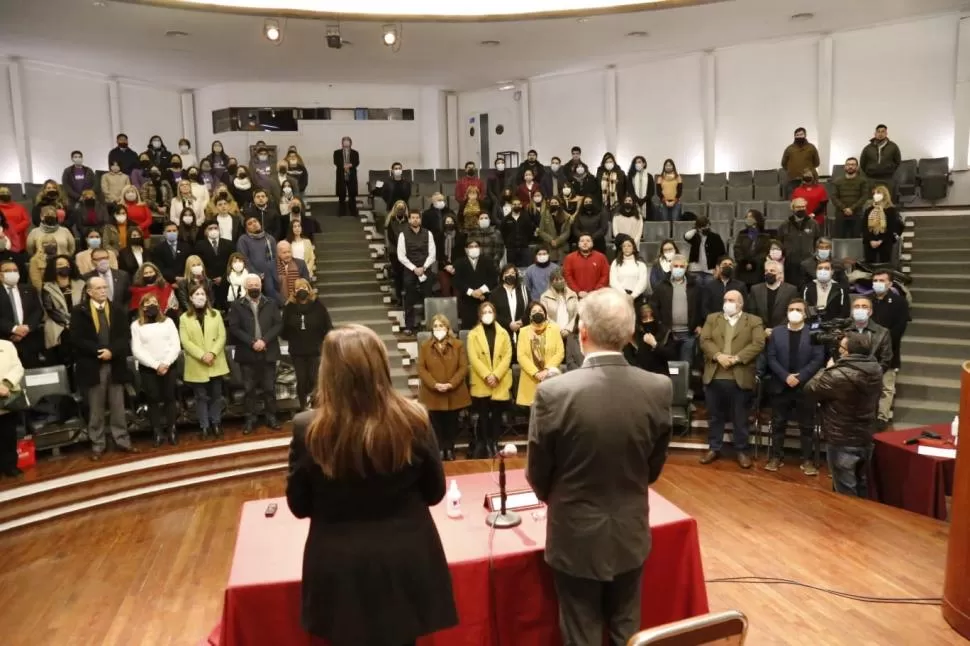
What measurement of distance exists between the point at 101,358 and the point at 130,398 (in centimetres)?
77

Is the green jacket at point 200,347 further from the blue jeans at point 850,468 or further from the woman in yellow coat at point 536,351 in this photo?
the blue jeans at point 850,468

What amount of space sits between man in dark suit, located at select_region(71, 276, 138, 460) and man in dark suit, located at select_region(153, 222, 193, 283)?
1367 millimetres

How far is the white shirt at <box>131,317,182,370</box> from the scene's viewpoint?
6289 mm

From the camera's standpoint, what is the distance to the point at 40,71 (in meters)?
12.5

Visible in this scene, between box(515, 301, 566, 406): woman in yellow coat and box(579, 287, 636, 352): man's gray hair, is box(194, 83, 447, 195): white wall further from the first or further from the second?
box(579, 287, 636, 352): man's gray hair

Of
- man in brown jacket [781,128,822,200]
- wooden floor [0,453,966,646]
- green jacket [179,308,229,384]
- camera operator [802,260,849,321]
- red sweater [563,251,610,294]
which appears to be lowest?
wooden floor [0,453,966,646]

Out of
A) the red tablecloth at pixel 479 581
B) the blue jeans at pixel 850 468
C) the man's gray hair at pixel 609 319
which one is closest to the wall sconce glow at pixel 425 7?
the blue jeans at pixel 850 468

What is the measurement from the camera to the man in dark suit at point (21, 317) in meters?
6.30

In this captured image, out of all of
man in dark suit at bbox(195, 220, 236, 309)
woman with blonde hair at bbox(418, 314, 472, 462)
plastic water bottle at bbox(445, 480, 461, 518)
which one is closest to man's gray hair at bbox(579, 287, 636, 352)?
plastic water bottle at bbox(445, 480, 461, 518)

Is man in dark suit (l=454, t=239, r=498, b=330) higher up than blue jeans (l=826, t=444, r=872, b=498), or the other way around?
man in dark suit (l=454, t=239, r=498, b=330)

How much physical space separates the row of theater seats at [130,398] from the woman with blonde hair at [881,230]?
6616 millimetres

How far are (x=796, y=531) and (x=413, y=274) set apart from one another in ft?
17.3

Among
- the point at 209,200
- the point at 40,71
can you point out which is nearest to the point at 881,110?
the point at 209,200

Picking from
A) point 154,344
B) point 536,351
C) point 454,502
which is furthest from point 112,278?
point 454,502
